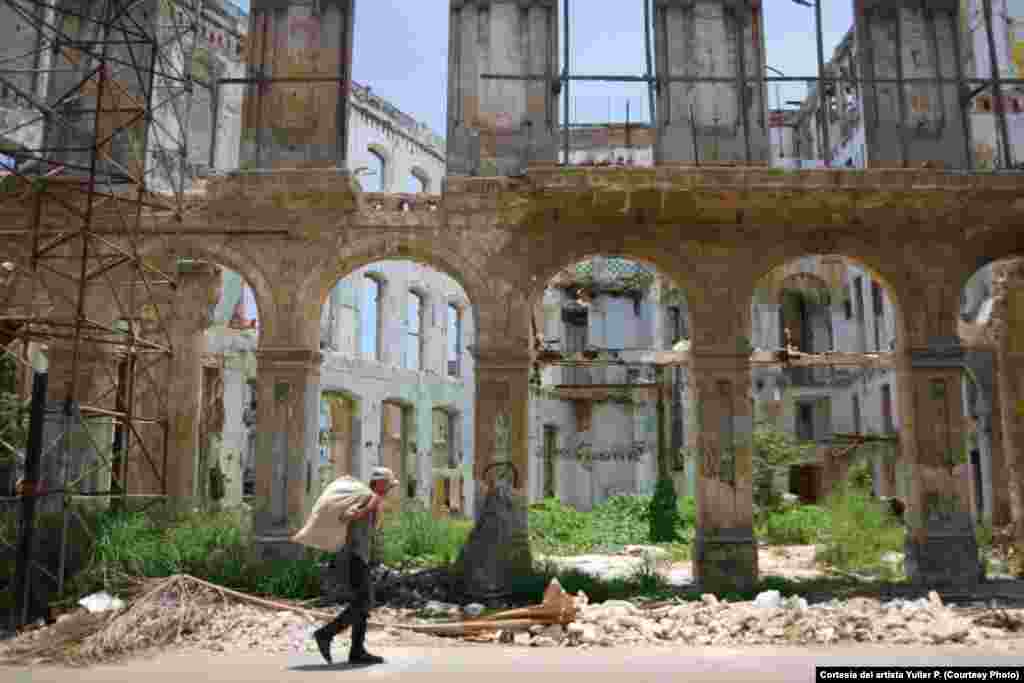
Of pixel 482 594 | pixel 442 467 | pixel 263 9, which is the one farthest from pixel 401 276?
pixel 482 594

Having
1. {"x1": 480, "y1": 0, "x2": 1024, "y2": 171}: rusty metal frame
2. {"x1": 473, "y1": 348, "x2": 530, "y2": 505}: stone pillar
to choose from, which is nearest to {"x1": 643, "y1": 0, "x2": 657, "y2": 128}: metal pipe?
{"x1": 480, "y1": 0, "x2": 1024, "y2": 171}: rusty metal frame

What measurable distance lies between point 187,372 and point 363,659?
383 inches

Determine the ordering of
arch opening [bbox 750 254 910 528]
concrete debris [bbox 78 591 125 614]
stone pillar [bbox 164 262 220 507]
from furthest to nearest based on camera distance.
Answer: arch opening [bbox 750 254 910 528] < stone pillar [bbox 164 262 220 507] < concrete debris [bbox 78 591 125 614]

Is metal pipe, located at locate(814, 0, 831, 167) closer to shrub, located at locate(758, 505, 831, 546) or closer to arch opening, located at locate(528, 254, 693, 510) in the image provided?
shrub, located at locate(758, 505, 831, 546)

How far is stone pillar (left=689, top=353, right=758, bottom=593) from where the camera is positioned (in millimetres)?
12219

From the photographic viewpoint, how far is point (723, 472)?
41.1 ft

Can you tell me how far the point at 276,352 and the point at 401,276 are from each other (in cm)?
1288

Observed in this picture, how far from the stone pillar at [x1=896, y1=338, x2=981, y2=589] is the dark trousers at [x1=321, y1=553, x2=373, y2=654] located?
8395 mm

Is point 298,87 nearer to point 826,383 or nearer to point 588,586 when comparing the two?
point 588,586

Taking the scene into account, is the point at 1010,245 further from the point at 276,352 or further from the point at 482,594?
the point at 276,352

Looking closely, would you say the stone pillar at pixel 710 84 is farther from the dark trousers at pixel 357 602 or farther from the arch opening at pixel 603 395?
the arch opening at pixel 603 395

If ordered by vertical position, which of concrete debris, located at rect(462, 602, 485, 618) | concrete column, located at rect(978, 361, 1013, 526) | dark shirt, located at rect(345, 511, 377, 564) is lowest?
concrete debris, located at rect(462, 602, 485, 618)

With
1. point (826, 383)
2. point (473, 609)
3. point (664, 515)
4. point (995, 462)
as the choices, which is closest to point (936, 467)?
point (473, 609)

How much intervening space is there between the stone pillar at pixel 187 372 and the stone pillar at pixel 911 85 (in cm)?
1143
